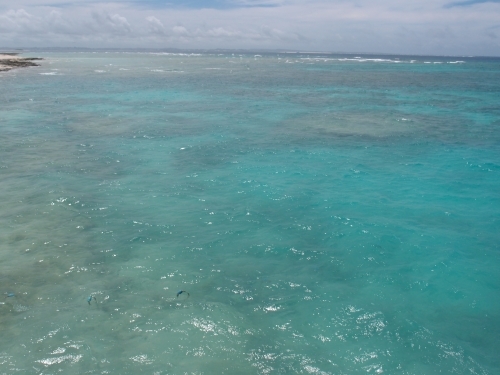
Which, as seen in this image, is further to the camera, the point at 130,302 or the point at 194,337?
the point at 130,302

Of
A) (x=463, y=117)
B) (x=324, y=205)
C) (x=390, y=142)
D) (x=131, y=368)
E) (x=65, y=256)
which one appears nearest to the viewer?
(x=131, y=368)

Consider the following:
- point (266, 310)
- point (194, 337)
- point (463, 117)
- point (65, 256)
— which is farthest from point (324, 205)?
point (463, 117)

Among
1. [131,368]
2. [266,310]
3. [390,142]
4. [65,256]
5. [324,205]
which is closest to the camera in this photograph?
[131,368]

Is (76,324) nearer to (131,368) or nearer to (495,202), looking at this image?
(131,368)

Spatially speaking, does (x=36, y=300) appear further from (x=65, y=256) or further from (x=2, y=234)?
(x=2, y=234)

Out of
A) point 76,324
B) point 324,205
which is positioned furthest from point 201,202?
point 76,324

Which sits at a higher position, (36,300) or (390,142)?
(390,142)

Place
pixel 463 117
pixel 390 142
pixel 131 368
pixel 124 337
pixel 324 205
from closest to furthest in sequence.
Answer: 1. pixel 131 368
2. pixel 124 337
3. pixel 324 205
4. pixel 390 142
5. pixel 463 117
